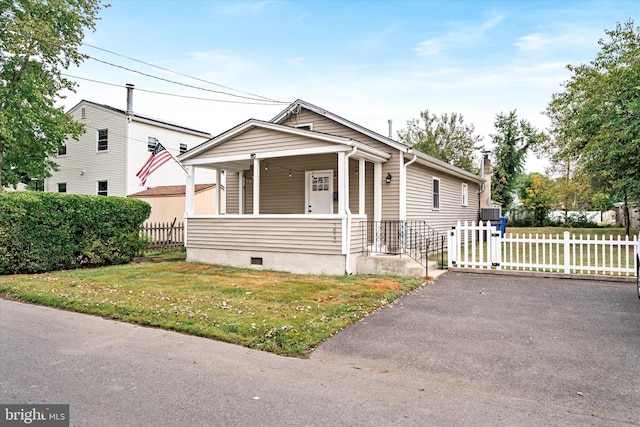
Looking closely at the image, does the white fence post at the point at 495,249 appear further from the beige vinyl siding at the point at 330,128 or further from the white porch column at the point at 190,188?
the white porch column at the point at 190,188

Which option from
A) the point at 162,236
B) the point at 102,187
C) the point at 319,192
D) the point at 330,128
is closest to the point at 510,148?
the point at 330,128

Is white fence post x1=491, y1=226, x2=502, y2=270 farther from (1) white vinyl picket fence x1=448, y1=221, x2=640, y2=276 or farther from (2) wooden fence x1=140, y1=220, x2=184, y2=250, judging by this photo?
(2) wooden fence x1=140, y1=220, x2=184, y2=250

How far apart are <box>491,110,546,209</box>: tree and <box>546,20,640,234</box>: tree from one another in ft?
54.9

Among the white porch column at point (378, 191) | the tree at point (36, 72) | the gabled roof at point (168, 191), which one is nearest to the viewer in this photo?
the white porch column at point (378, 191)

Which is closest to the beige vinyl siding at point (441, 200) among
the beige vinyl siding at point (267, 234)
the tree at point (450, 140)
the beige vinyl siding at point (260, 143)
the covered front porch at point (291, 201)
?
the covered front porch at point (291, 201)

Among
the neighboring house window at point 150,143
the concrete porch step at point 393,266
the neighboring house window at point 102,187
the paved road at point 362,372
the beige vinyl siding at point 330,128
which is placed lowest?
the paved road at point 362,372

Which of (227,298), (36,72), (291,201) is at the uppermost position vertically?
(36,72)

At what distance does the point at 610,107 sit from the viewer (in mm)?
15109

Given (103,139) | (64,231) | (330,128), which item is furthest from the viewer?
(103,139)

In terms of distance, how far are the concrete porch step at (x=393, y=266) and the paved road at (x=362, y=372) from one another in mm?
2947

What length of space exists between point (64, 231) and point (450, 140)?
32.6 meters

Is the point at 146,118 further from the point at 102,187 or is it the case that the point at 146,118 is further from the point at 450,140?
the point at 450,140

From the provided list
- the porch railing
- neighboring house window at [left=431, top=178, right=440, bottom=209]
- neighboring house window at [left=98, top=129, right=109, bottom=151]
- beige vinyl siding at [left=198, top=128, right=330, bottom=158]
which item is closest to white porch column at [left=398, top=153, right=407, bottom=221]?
the porch railing

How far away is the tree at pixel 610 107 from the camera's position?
491 inches
